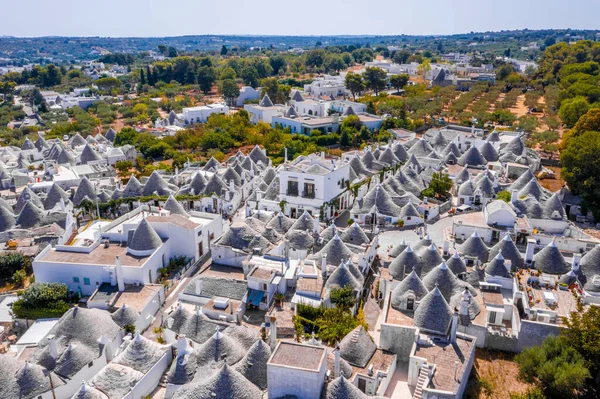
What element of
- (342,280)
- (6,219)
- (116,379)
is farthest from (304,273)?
(6,219)

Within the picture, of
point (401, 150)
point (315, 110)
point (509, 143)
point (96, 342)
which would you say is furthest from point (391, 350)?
point (315, 110)

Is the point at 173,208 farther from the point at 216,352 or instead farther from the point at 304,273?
the point at 216,352

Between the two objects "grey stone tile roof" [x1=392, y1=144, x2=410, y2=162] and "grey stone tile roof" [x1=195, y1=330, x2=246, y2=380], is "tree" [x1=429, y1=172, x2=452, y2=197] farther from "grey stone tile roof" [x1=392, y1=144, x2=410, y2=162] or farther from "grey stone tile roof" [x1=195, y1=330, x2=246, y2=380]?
"grey stone tile roof" [x1=195, y1=330, x2=246, y2=380]

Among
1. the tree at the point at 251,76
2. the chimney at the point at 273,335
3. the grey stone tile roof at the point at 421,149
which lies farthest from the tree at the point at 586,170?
the tree at the point at 251,76

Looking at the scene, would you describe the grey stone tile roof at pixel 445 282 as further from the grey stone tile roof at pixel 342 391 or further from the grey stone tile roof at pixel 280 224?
the grey stone tile roof at pixel 280 224

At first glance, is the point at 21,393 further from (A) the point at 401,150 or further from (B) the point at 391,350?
(A) the point at 401,150
